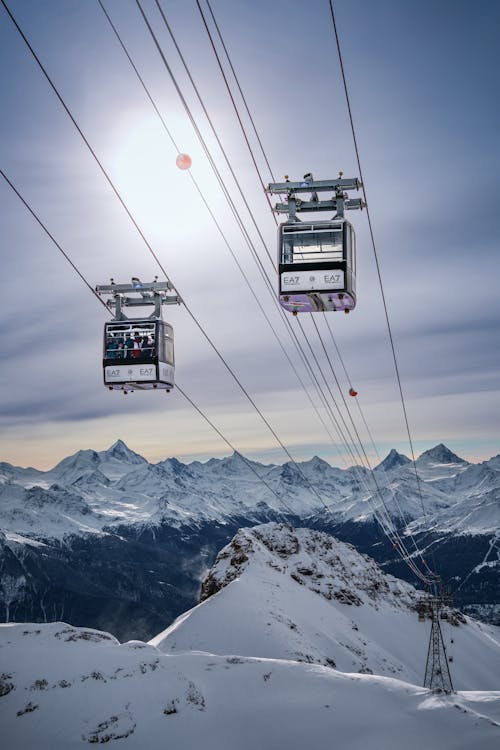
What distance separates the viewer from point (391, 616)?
6934 inches

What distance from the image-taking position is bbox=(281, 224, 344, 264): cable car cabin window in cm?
2359

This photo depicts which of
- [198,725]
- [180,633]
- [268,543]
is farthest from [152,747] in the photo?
[268,543]

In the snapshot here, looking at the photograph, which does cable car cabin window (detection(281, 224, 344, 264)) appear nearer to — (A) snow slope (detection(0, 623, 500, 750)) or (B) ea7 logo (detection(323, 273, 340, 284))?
(B) ea7 logo (detection(323, 273, 340, 284))

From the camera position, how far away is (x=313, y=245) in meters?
23.7

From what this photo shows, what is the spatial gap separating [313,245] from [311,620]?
378 feet

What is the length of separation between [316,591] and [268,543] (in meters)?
23.2

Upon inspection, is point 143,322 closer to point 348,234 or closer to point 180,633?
point 348,234

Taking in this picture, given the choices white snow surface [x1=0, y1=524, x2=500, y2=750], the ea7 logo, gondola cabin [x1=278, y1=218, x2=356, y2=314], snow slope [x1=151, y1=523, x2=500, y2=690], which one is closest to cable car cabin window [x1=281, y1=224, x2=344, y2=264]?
gondola cabin [x1=278, y1=218, x2=356, y2=314]

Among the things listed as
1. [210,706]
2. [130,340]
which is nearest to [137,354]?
[130,340]

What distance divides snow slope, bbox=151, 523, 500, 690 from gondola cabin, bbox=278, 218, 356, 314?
66.6 metres

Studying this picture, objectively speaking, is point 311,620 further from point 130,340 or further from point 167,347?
point 130,340

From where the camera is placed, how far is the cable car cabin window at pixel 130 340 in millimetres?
30641

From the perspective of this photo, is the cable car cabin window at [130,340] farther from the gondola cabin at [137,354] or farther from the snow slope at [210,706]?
the snow slope at [210,706]

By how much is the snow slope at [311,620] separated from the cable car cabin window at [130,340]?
2313 inches
